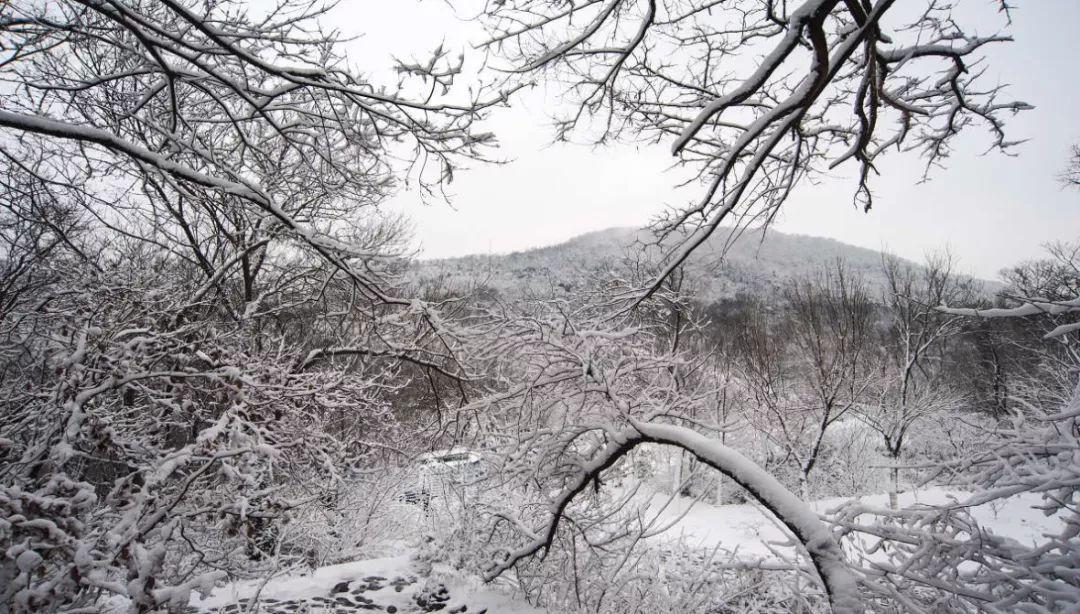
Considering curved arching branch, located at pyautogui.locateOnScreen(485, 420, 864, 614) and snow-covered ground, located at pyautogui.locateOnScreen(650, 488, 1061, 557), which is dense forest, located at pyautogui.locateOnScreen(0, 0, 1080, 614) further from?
snow-covered ground, located at pyautogui.locateOnScreen(650, 488, 1061, 557)

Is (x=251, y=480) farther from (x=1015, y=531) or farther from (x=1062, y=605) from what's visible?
(x=1015, y=531)

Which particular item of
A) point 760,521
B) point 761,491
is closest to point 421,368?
point 761,491

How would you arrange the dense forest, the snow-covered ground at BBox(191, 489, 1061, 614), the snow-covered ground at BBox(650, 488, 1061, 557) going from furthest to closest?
the snow-covered ground at BBox(650, 488, 1061, 557) < the snow-covered ground at BBox(191, 489, 1061, 614) < the dense forest

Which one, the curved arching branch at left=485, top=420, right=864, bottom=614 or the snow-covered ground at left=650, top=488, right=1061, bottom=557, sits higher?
the curved arching branch at left=485, top=420, right=864, bottom=614

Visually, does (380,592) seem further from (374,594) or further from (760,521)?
(760,521)

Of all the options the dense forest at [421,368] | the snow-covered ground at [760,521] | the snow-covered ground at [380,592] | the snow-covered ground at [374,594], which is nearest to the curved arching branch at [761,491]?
the dense forest at [421,368]

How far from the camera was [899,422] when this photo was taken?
11070mm

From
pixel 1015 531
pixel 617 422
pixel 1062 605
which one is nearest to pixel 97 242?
pixel 617 422

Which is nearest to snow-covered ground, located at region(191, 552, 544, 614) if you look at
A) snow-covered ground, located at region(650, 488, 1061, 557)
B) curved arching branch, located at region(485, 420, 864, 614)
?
curved arching branch, located at region(485, 420, 864, 614)

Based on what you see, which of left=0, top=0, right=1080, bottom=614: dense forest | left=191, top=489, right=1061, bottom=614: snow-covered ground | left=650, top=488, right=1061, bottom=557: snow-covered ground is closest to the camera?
left=0, top=0, right=1080, bottom=614: dense forest

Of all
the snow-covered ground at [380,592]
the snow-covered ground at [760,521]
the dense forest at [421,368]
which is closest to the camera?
the dense forest at [421,368]

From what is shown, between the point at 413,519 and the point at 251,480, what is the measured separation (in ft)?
24.7

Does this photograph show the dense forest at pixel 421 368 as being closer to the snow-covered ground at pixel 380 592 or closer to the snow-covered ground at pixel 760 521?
the snow-covered ground at pixel 380 592

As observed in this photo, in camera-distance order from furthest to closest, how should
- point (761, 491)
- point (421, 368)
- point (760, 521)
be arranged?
point (760, 521) → point (421, 368) → point (761, 491)
